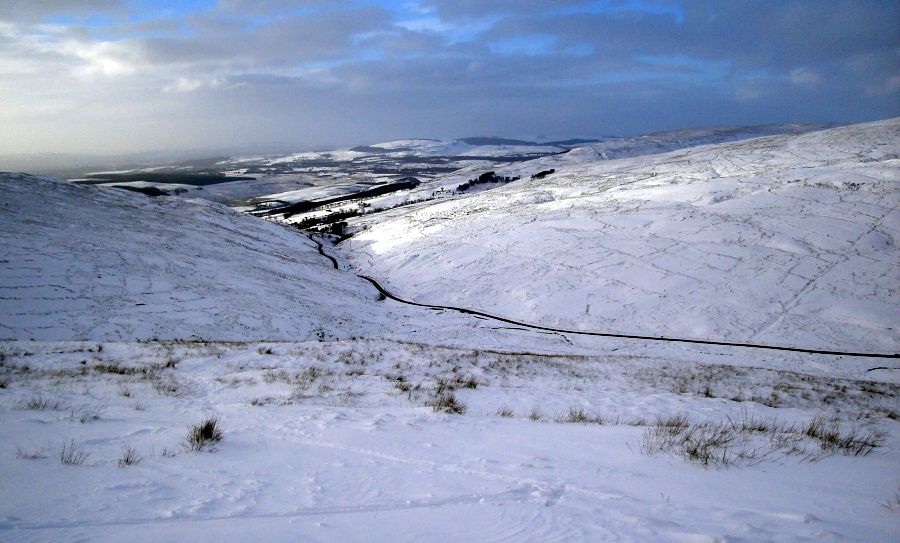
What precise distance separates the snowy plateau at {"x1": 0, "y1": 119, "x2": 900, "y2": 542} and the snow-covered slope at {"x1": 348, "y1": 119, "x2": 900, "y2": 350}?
9.3 inches

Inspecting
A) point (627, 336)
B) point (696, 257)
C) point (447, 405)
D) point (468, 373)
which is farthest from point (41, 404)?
point (696, 257)

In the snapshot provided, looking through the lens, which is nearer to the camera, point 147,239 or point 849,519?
point 849,519

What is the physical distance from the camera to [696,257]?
33.4 meters

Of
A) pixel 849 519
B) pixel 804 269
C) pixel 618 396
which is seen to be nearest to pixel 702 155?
pixel 804 269

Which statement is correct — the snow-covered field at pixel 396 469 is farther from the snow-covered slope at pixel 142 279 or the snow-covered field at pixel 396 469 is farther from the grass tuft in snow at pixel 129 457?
the snow-covered slope at pixel 142 279

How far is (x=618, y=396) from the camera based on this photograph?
11.7 meters

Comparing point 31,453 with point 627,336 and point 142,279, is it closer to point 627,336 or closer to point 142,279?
point 142,279

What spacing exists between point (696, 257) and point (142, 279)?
1513 inches

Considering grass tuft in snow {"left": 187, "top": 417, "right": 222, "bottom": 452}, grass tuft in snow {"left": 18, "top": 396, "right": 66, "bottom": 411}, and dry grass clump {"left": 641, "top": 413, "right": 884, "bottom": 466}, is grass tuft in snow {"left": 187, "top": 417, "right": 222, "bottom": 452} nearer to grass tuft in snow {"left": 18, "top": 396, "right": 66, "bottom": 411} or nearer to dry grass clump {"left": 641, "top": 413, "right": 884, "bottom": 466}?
grass tuft in snow {"left": 18, "top": 396, "right": 66, "bottom": 411}

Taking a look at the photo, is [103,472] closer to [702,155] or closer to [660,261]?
[660,261]

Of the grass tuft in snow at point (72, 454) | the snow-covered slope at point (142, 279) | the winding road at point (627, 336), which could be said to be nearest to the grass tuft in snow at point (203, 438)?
the grass tuft in snow at point (72, 454)

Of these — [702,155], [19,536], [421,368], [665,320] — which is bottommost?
[665,320]

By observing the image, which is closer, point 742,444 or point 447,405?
point 742,444

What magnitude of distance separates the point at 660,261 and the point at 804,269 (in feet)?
30.0
